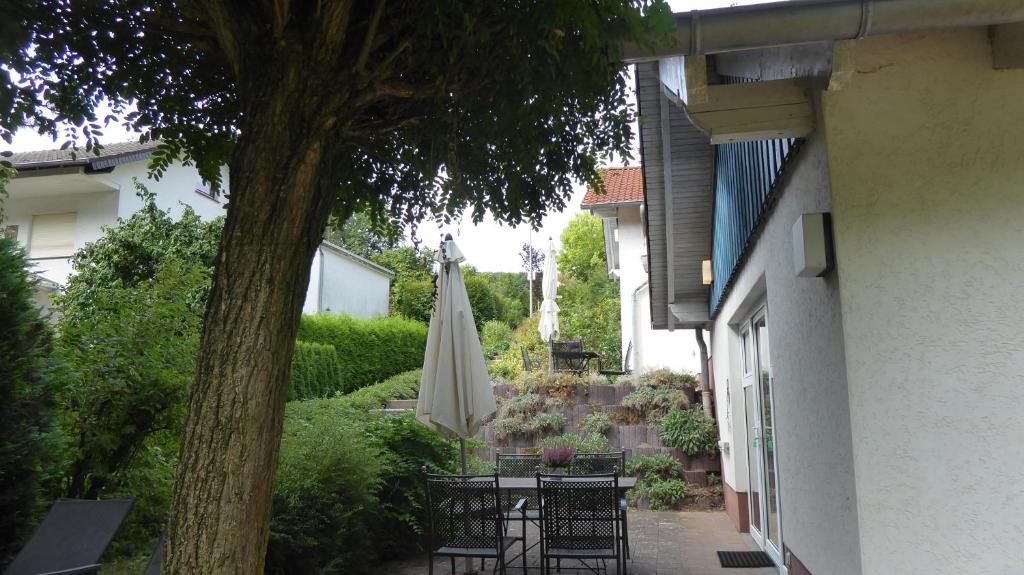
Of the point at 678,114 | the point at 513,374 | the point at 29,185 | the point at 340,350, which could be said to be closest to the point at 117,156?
the point at 29,185

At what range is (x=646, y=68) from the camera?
6.69 m

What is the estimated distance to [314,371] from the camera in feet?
54.8

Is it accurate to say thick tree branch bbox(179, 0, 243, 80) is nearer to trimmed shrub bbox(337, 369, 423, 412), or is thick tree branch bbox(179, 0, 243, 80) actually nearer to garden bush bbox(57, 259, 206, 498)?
garden bush bbox(57, 259, 206, 498)

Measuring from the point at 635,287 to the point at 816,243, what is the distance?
1523 cm

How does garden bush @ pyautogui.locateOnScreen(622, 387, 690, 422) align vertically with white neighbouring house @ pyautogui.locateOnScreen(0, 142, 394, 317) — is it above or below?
below

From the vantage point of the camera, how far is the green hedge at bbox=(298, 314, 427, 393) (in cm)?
1884

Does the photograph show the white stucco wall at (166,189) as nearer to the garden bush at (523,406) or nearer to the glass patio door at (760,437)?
the garden bush at (523,406)

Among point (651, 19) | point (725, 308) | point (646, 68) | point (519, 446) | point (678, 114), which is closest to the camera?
point (651, 19)

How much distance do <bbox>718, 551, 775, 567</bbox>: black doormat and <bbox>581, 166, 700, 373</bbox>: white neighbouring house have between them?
A: 9732 mm

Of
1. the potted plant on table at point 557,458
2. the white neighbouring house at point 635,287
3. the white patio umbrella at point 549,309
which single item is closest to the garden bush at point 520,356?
the white patio umbrella at point 549,309

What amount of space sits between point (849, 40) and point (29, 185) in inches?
711

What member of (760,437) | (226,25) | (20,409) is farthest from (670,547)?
(226,25)

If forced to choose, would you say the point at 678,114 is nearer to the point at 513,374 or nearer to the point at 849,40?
the point at 849,40

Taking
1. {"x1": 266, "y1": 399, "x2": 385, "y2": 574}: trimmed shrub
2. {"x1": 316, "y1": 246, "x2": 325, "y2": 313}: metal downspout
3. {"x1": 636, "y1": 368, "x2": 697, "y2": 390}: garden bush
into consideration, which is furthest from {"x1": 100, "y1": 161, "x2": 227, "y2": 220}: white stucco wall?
{"x1": 266, "y1": 399, "x2": 385, "y2": 574}: trimmed shrub
